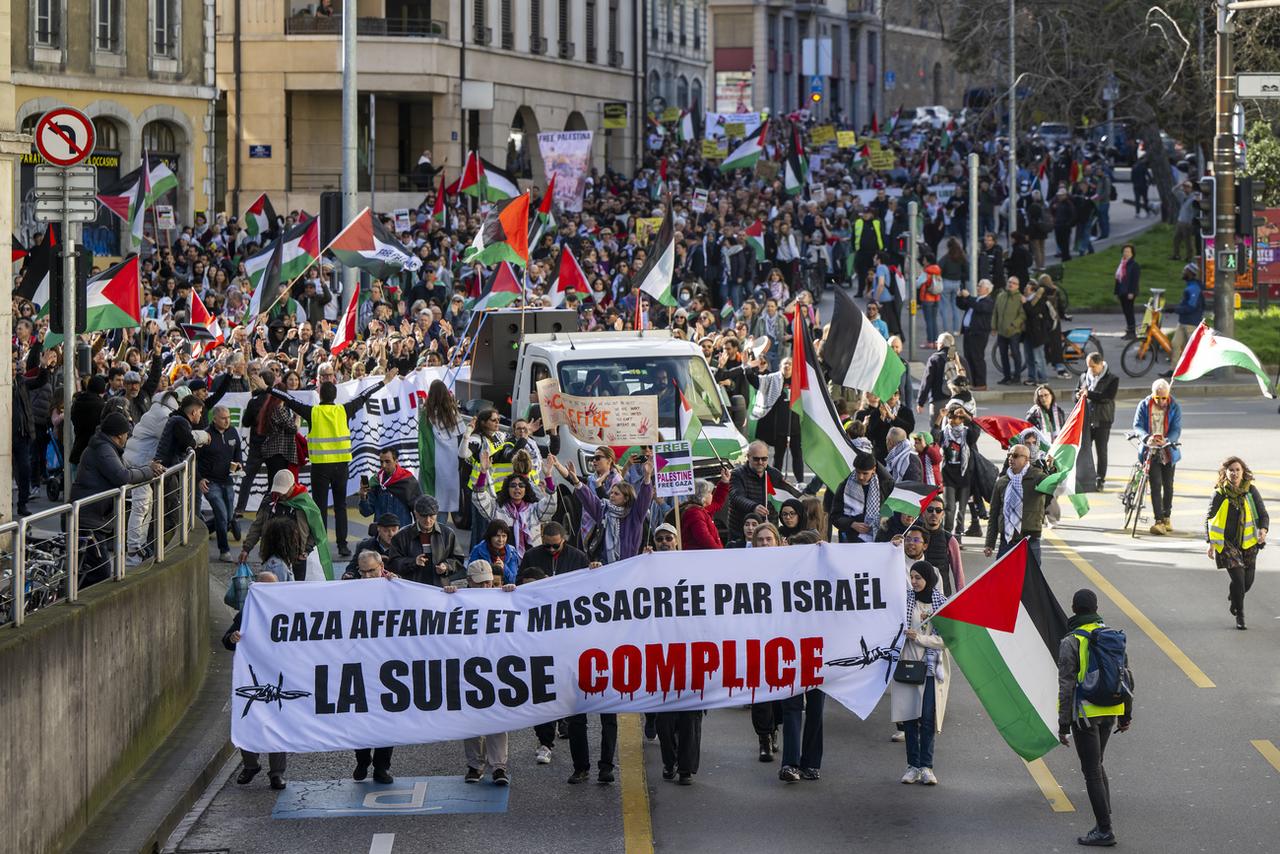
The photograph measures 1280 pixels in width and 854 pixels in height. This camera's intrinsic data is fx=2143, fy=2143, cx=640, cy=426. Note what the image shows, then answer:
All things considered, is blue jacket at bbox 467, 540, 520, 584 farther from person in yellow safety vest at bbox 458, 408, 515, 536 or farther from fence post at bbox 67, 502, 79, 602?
person in yellow safety vest at bbox 458, 408, 515, 536

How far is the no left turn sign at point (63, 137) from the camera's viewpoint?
15.8 meters

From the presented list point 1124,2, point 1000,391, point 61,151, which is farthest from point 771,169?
point 61,151

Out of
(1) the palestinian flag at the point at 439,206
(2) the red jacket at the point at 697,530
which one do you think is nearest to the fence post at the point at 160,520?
(2) the red jacket at the point at 697,530

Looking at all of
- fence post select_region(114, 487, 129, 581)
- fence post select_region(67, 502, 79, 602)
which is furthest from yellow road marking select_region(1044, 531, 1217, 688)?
fence post select_region(67, 502, 79, 602)

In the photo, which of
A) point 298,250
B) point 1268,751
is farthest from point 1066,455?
point 298,250

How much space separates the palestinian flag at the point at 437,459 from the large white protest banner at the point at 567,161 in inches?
835

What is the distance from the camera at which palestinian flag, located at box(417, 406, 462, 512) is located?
20500 mm

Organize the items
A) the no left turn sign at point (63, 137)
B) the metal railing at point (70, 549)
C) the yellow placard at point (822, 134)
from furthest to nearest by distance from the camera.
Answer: the yellow placard at point (822, 134) < the no left turn sign at point (63, 137) < the metal railing at point (70, 549)

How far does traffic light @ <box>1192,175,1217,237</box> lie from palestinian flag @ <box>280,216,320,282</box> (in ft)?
42.2

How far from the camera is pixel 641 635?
12.5 m

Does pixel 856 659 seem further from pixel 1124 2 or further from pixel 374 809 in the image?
pixel 1124 2

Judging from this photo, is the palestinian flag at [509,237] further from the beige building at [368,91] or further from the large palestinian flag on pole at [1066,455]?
the beige building at [368,91]

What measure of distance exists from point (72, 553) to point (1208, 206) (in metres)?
23.3

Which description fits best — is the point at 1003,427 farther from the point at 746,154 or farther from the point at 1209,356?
the point at 746,154
